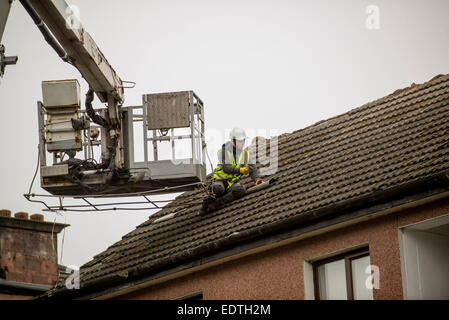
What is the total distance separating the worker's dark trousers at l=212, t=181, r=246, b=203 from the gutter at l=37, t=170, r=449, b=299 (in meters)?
2.56

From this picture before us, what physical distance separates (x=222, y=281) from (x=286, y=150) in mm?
4858

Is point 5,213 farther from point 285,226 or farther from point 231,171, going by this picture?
point 285,226

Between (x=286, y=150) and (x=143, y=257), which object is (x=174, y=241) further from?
(x=286, y=150)

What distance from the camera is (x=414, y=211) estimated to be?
18812 millimetres

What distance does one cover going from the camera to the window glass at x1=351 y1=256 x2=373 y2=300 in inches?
746

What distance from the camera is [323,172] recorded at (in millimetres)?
22156

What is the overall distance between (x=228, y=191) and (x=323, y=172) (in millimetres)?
2667

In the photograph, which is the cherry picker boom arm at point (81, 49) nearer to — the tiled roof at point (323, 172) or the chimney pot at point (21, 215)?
the tiled roof at point (323, 172)

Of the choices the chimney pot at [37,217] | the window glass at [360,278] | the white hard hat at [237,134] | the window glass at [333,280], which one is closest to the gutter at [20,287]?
the chimney pot at [37,217]

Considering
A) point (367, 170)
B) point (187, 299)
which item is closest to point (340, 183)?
point (367, 170)

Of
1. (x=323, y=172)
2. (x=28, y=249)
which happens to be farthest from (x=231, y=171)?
(x=28, y=249)

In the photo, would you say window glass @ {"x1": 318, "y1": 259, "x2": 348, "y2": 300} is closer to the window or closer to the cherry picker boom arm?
the window

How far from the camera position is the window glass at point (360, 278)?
19.0m

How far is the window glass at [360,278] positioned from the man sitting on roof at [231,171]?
189 inches
